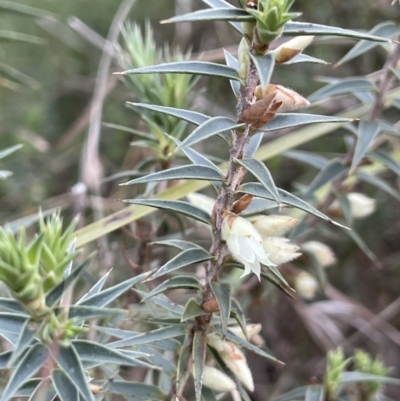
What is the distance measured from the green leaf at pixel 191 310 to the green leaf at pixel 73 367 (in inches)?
8.0

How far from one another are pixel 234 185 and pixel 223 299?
168mm

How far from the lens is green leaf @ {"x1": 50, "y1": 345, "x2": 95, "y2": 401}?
572mm

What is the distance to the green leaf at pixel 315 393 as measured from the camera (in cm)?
94

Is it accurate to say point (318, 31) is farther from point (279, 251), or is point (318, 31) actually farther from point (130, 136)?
point (130, 136)

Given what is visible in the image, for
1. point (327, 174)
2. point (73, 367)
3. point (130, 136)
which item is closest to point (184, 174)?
point (73, 367)

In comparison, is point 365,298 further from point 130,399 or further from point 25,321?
point 25,321

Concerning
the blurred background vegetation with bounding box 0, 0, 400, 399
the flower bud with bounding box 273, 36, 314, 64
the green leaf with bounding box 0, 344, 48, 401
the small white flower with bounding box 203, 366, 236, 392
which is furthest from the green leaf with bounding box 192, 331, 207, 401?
the blurred background vegetation with bounding box 0, 0, 400, 399

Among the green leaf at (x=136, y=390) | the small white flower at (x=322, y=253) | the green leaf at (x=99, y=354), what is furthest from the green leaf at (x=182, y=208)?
the small white flower at (x=322, y=253)

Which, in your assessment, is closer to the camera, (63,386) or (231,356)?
(63,386)

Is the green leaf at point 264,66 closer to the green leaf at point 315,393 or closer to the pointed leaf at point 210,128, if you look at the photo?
the pointed leaf at point 210,128

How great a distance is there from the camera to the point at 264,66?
605 millimetres

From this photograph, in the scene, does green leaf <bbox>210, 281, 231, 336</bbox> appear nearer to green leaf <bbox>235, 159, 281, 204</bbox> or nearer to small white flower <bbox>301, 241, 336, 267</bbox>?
green leaf <bbox>235, 159, 281, 204</bbox>

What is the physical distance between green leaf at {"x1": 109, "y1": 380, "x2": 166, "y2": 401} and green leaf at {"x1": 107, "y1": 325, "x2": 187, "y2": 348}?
0.12m

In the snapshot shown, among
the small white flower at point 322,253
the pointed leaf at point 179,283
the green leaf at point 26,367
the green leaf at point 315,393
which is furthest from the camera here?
the small white flower at point 322,253
